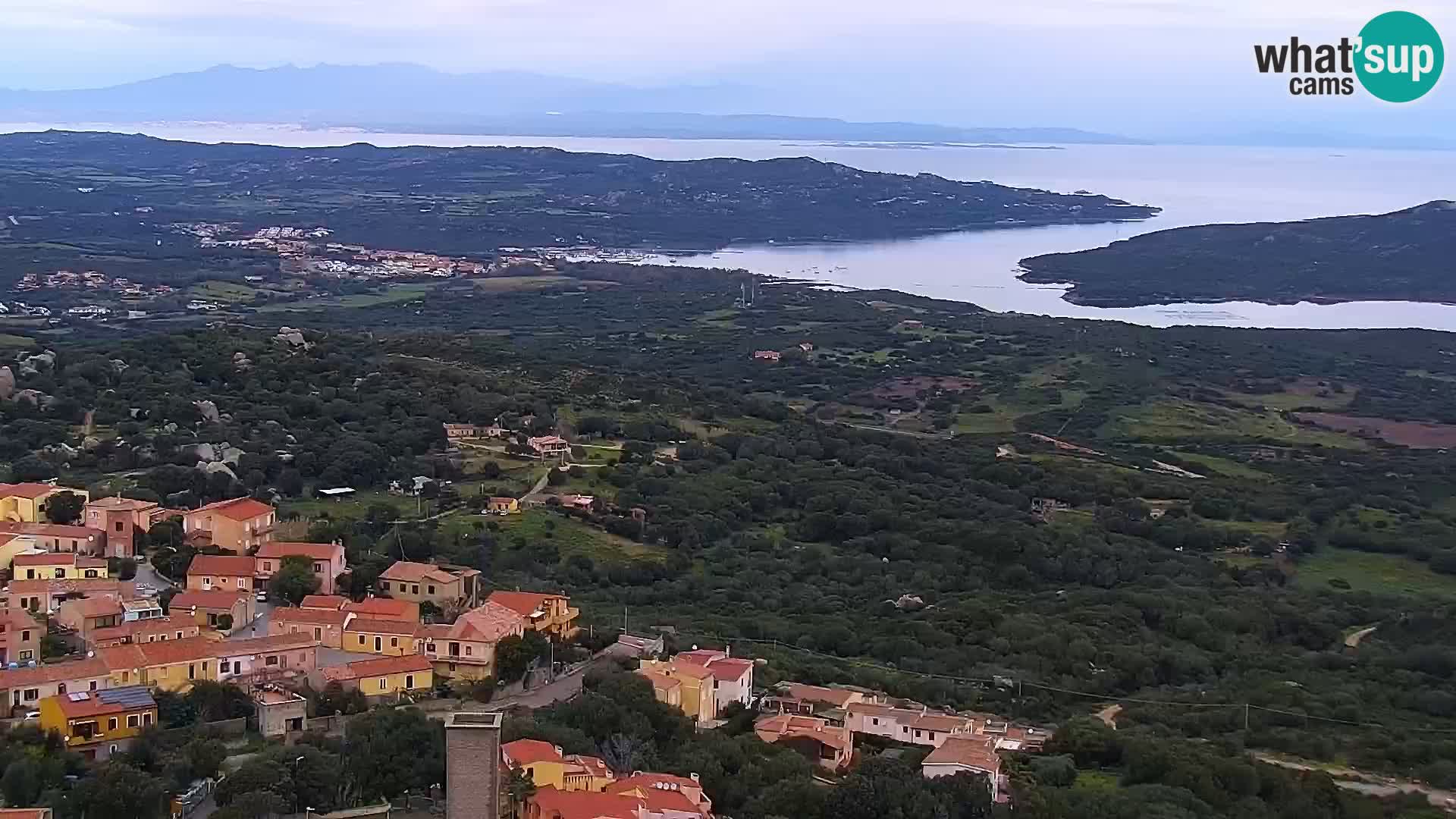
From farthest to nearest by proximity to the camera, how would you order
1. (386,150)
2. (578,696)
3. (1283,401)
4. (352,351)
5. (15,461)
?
(386,150) < (1283,401) < (352,351) < (15,461) < (578,696)

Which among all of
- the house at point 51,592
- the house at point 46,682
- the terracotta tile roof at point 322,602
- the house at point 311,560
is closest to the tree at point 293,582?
the house at point 311,560

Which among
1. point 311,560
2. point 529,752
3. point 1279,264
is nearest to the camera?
point 529,752

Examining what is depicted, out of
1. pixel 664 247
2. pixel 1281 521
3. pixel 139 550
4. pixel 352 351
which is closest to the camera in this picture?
pixel 139 550

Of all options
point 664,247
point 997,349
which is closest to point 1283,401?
point 997,349

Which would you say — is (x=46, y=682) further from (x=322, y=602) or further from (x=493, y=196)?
(x=493, y=196)

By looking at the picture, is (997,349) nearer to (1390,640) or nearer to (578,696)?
(1390,640)

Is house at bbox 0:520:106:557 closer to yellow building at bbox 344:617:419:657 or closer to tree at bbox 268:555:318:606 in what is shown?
tree at bbox 268:555:318:606

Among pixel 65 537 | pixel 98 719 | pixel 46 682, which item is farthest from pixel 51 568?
pixel 98 719
